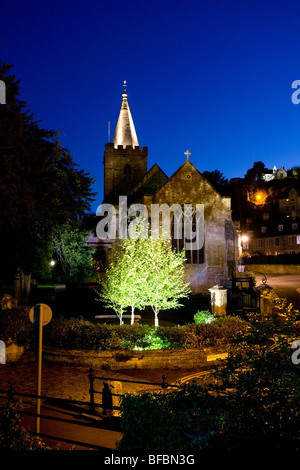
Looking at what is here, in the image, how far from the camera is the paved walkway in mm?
8141

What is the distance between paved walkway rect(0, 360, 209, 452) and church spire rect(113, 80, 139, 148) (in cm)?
4285

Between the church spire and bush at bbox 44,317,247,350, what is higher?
the church spire

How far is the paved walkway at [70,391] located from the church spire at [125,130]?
4285cm

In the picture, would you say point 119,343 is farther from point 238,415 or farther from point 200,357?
point 238,415

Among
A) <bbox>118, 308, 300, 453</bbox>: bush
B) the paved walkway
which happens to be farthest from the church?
<bbox>118, 308, 300, 453</bbox>: bush

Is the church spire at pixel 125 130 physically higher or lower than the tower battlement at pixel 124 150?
higher

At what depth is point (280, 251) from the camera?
7881 centimetres

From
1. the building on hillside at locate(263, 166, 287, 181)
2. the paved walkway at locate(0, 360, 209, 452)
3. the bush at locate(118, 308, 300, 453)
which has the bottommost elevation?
the paved walkway at locate(0, 360, 209, 452)

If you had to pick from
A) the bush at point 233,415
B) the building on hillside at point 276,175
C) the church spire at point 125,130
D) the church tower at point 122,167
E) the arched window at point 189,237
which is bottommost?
the bush at point 233,415

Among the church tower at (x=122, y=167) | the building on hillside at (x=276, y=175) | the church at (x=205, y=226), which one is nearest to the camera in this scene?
the church at (x=205, y=226)

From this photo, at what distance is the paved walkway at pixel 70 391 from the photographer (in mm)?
8141
